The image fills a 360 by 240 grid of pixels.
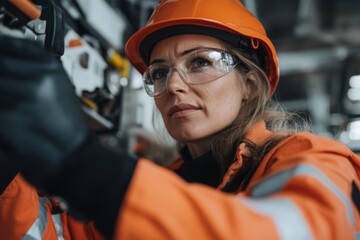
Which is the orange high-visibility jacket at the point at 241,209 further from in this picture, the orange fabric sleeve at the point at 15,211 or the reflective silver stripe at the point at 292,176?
the orange fabric sleeve at the point at 15,211

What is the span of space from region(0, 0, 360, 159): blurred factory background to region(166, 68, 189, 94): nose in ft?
1.19

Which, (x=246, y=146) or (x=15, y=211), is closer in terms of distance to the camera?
(x=246, y=146)

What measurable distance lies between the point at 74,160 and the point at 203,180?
2.40ft

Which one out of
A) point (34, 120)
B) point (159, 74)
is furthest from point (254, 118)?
point (34, 120)

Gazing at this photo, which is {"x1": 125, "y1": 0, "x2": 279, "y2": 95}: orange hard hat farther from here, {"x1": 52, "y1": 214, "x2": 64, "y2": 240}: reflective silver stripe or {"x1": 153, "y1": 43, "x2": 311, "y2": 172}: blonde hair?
{"x1": 52, "y1": 214, "x2": 64, "y2": 240}: reflective silver stripe

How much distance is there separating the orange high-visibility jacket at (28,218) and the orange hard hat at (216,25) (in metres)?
0.71

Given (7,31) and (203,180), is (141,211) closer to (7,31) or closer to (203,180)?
(203,180)

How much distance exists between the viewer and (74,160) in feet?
2.44

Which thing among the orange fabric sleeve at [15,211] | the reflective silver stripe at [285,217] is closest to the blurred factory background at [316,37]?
the orange fabric sleeve at [15,211]

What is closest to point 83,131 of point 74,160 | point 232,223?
point 74,160

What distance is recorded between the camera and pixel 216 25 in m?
1.49

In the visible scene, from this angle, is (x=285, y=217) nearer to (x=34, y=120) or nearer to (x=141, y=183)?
(x=141, y=183)

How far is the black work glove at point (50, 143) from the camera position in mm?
727

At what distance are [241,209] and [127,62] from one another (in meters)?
1.99
